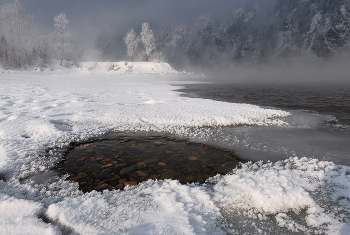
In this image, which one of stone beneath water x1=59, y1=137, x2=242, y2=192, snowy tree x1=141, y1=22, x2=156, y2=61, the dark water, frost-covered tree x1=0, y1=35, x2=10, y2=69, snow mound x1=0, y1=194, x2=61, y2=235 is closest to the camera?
snow mound x1=0, y1=194, x2=61, y2=235

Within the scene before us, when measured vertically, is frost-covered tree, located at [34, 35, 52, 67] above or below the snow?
above

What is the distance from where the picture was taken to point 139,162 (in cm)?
299

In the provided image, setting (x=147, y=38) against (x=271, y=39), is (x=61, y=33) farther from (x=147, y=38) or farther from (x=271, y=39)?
(x=271, y=39)

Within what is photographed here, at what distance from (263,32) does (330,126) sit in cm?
21444

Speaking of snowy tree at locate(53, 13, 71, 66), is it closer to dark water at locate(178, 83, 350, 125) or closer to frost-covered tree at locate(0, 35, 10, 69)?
frost-covered tree at locate(0, 35, 10, 69)

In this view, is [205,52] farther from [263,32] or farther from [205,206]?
[205,206]

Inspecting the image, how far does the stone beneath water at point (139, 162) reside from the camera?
252 centimetres

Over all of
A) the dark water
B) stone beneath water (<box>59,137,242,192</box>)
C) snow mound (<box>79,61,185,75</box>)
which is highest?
snow mound (<box>79,61,185,75</box>)

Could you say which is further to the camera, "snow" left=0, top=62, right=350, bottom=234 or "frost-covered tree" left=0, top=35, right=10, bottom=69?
"frost-covered tree" left=0, top=35, right=10, bottom=69

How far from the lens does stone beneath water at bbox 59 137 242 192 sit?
252 centimetres

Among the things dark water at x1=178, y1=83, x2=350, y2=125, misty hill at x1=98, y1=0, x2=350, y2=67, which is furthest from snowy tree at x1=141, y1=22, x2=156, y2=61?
misty hill at x1=98, y1=0, x2=350, y2=67

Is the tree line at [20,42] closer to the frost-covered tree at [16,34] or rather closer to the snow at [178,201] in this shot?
the frost-covered tree at [16,34]

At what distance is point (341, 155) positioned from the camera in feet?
10.4

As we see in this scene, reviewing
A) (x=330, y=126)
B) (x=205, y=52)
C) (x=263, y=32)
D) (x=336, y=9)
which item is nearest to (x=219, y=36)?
(x=205, y=52)
